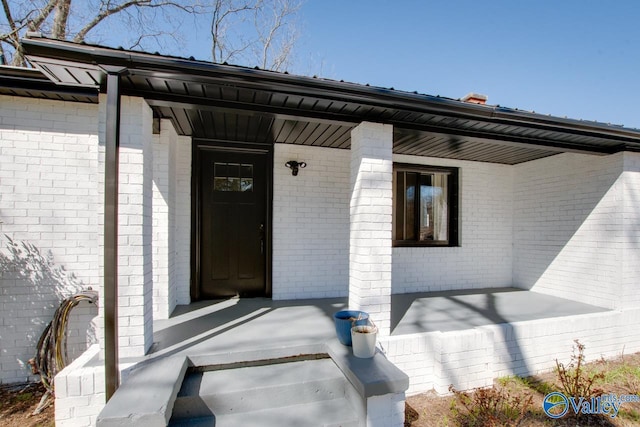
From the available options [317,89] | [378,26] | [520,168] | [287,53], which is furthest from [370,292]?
[287,53]

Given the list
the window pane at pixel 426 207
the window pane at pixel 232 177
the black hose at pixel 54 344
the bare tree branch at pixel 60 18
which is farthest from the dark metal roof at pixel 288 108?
the bare tree branch at pixel 60 18

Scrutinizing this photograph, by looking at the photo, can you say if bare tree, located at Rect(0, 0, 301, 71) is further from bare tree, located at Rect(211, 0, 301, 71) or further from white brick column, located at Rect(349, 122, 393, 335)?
white brick column, located at Rect(349, 122, 393, 335)

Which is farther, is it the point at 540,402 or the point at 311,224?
the point at 311,224

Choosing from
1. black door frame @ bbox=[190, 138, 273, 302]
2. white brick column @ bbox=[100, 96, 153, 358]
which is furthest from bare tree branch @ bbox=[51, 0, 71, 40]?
white brick column @ bbox=[100, 96, 153, 358]

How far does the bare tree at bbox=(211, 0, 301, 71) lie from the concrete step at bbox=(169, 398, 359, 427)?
9.17 metres

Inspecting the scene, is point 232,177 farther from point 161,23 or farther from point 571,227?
point 161,23

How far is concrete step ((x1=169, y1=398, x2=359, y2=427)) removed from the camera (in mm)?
2074

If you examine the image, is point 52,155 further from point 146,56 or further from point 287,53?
point 287,53

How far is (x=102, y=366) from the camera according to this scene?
88.9 inches

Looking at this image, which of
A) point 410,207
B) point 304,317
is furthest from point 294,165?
point 410,207

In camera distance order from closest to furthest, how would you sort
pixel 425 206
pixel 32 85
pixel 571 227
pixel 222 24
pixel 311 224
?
pixel 32 85 < pixel 311 224 < pixel 571 227 < pixel 425 206 < pixel 222 24

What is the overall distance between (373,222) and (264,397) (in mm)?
1710

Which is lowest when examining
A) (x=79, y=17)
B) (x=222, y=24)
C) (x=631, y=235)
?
(x=631, y=235)

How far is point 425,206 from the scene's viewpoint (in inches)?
201
